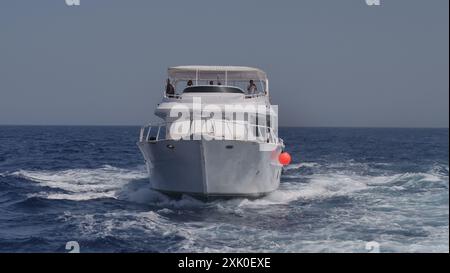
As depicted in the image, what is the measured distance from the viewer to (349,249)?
13562 mm

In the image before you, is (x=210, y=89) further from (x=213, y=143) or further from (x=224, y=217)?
(x=224, y=217)

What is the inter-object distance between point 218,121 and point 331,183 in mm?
10093

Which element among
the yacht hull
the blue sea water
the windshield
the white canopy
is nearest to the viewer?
the blue sea water

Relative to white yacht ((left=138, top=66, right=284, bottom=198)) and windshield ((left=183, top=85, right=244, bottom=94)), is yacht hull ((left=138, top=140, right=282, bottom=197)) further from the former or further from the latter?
windshield ((left=183, top=85, right=244, bottom=94))

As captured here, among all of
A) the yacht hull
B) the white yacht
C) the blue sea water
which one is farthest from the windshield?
the blue sea water

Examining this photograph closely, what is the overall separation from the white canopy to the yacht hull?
5.18 m

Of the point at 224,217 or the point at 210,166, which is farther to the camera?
the point at 210,166

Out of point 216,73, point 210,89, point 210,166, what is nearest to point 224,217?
point 210,166

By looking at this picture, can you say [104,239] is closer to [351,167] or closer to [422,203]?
[422,203]

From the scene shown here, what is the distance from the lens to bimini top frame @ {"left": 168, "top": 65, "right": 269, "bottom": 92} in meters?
24.6

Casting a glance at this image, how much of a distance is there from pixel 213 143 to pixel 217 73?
8.06 meters

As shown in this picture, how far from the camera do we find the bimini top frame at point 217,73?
80.7 ft

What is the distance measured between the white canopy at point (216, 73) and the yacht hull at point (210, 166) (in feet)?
17.0

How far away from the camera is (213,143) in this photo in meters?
19.0
